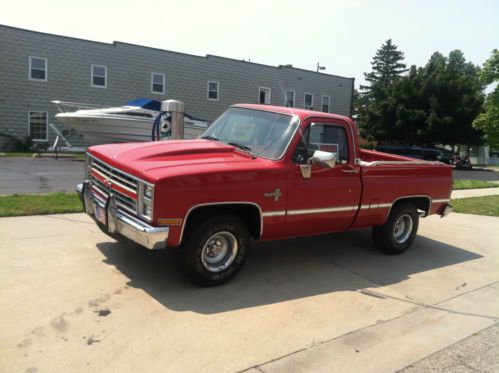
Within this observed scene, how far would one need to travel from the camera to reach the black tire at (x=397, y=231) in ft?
21.3

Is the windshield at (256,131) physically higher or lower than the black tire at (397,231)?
higher

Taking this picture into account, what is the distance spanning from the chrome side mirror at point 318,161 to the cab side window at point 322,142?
92 millimetres

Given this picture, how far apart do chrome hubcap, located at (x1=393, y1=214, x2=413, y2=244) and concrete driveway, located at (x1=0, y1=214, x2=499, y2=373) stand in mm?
263

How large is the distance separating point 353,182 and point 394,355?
246 centimetres

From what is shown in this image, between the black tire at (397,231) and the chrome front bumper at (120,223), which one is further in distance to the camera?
the black tire at (397,231)

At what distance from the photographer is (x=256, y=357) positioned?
139 inches

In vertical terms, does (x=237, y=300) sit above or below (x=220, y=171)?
below

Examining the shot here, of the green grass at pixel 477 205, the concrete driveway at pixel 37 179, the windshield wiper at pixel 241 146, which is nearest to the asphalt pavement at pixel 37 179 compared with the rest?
→ the concrete driveway at pixel 37 179

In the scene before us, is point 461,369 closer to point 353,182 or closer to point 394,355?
point 394,355

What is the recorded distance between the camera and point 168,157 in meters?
4.75

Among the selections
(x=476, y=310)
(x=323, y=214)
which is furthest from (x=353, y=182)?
(x=476, y=310)

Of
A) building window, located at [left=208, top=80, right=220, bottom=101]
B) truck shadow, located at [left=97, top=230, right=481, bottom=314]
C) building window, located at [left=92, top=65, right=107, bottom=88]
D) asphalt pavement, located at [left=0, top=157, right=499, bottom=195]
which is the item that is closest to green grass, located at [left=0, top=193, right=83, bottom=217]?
asphalt pavement, located at [left=0, top=157, right=499, bottom=195]

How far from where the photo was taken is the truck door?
5.14 metres

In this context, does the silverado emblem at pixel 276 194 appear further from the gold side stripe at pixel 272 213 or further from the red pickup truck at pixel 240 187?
the gold side stripe at pixel 272 213
